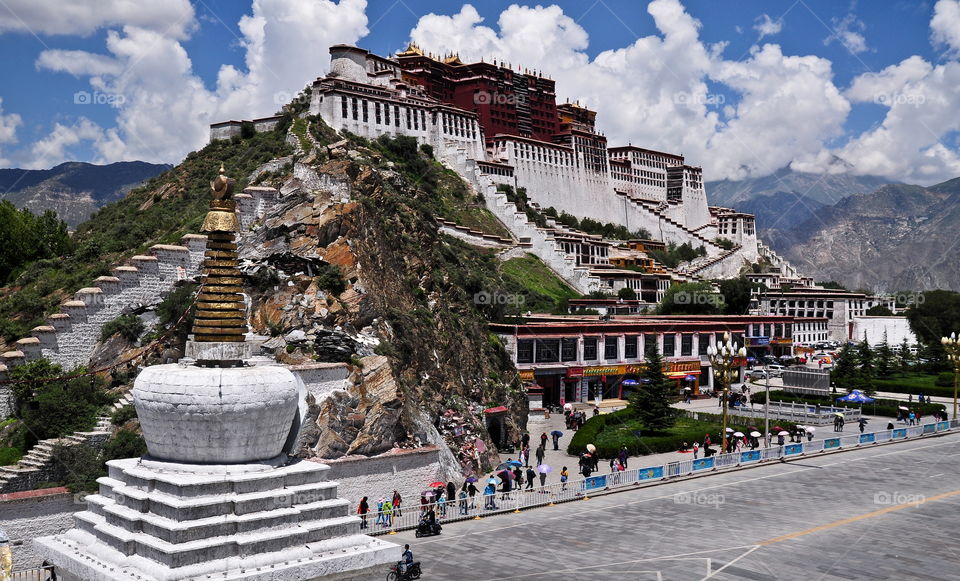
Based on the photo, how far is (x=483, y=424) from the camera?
3756cm

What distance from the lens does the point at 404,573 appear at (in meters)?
20.2

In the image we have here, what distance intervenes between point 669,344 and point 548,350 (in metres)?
13.2

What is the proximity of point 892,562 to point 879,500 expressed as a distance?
8218mm

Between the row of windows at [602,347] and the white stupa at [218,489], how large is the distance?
3959 centimetres

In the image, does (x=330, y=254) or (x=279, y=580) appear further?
(x=330, y=254)

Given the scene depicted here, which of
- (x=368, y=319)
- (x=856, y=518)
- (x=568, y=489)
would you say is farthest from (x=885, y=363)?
(x=368, y=319)

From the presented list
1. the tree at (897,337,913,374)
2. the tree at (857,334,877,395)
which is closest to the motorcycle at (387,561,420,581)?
the tree at (857,334,877,395)

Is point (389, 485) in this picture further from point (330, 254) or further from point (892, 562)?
point (892, 562)

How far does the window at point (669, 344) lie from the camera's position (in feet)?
216

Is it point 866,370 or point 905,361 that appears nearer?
point 866,370

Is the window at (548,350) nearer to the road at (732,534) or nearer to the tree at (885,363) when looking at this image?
the road at (732,534)

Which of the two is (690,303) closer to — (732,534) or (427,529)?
(732,534)

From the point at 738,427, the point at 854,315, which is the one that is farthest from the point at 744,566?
the point at 854,315

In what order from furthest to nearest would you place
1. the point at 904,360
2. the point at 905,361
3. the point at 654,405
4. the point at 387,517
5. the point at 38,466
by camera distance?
the point at 905,361, the point at 904,360, the point at 654,405, the point at 38,466, the point at 387,517
